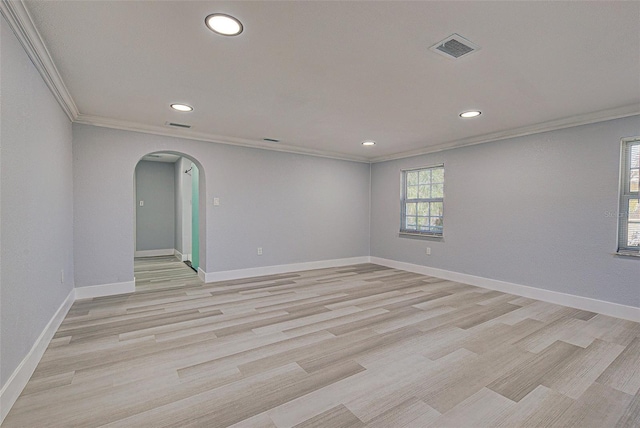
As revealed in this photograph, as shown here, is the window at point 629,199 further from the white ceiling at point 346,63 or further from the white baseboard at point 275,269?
the white baseboard at point 275,269

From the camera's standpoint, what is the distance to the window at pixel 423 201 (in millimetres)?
5168

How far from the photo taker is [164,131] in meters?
4.16

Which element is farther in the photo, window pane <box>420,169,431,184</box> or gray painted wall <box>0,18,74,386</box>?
window pane <box>420,169,431,184</box>

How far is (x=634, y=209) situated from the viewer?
319 centimetres

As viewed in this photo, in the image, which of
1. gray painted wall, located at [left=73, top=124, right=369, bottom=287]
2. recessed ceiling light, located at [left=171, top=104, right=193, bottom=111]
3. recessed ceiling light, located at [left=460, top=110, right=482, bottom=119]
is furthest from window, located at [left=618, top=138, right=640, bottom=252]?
recessed ceiling light, located at [left=171, top=104, right=193, bottom=111]

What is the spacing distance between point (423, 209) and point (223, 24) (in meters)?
4.50

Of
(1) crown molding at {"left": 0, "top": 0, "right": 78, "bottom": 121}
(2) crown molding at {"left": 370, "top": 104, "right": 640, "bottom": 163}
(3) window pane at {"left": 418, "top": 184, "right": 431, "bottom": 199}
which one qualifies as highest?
(1) crown molding at {"left": 0, "top": 0, "right": 78, "bottom": 121}

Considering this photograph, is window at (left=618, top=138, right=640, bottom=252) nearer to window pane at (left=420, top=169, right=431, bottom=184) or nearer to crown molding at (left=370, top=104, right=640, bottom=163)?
crown molding at (left=370, top=104, right=640, bottom=163)

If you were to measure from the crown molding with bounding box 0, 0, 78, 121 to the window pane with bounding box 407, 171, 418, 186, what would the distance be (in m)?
5.01

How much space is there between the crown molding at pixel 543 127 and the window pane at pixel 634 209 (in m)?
0.91

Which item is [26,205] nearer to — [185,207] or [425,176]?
[185,207]

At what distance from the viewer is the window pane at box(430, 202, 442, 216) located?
16.8ft

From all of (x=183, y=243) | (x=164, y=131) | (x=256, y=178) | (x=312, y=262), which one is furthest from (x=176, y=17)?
(x=183, y=243)

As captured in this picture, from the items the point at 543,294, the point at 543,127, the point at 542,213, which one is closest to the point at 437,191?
the point at 542,213
